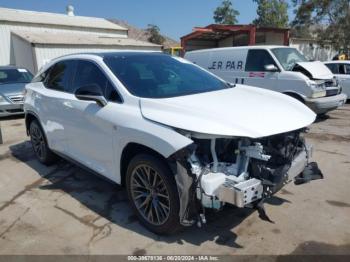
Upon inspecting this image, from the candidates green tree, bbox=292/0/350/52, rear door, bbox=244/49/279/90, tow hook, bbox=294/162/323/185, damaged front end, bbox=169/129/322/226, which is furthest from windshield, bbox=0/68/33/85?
green tree, bbox=292/0/350/52

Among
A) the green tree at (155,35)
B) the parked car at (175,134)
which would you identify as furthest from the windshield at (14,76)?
the green tree at (155,35)

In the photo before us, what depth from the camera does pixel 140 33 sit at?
191ft

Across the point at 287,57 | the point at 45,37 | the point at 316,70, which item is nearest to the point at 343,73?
the point at 316,70

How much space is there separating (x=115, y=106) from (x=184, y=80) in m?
0.98

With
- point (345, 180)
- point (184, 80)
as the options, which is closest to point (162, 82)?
point (184, 80)

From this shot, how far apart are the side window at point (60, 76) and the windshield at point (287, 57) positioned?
5.74 metres

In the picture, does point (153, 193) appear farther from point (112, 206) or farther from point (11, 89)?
point (11, 89)

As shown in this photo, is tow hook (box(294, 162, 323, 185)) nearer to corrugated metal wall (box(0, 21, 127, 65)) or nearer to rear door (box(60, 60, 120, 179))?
rear door (box(60, 60, 120, 179))

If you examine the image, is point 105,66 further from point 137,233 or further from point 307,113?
point 307,113

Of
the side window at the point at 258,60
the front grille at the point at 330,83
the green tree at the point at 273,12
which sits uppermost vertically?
the green tree at the point at 273,12

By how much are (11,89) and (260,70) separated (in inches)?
288

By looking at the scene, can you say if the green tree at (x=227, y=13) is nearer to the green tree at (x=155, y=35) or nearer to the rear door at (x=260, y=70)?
the green tree at (x=155, y=35)

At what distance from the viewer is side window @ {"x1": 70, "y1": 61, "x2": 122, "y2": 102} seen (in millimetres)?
3859

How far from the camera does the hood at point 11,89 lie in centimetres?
1023
